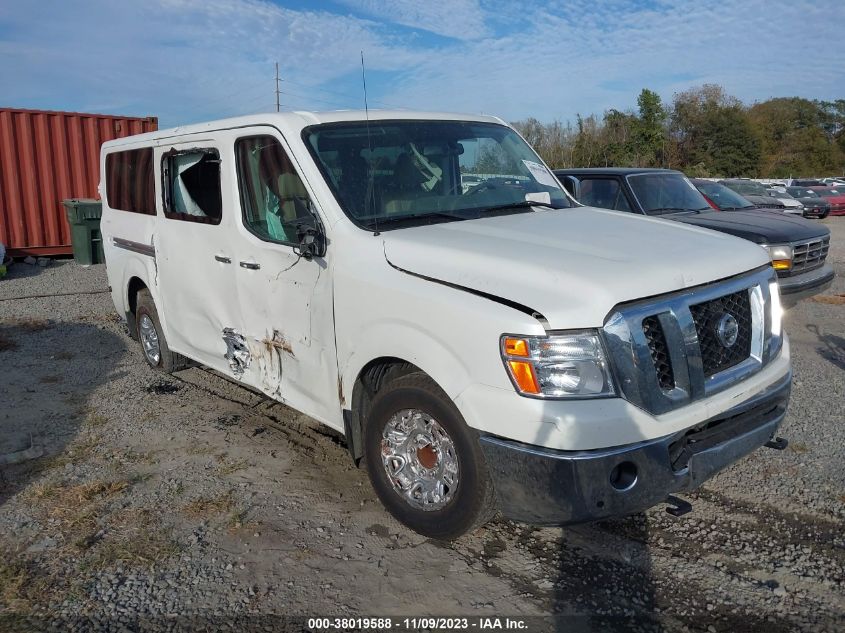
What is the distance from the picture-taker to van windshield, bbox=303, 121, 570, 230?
3.94m

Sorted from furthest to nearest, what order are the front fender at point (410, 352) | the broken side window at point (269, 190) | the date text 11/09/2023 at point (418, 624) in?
the broken side window at point (269, 190)
the front fender at point (410, 352)
the date text 11/09/2023 at point (418, 624)

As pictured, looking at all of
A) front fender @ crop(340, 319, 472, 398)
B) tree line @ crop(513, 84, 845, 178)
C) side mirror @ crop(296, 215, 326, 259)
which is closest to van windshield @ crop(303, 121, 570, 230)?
side mirror @ crop(296, 215, 326, 259)

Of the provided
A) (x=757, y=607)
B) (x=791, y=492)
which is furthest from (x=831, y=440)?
(x=757, y=607)

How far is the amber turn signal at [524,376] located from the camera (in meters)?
2.84

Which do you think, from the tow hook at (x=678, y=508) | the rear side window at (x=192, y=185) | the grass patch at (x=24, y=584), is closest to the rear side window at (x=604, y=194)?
the rear side window at (x=192, y=185)

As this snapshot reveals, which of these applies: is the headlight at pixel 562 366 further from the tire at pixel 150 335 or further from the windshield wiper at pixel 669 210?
the windshield wiper at pixel 669 210

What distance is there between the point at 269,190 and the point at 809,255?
610cm

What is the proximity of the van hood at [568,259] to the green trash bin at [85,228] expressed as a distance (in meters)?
11.5

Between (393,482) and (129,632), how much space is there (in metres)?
1.36

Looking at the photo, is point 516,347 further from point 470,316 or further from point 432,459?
point 432,459

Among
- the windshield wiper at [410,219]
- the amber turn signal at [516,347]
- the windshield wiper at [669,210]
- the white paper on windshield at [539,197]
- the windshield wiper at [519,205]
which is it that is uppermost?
the white paper on windshield at [539,197]

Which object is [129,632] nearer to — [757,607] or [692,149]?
[757,607]

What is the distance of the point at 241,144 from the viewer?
14.8 feet

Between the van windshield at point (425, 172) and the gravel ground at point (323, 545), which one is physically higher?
the van windshield at point (425, 172)
